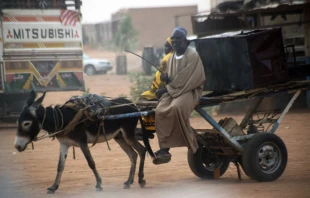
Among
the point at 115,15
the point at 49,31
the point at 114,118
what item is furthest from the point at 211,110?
the point at 115,15

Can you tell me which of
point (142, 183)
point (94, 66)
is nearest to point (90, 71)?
point (94, 66)

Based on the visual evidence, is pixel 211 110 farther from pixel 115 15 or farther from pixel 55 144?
pixel 115 15

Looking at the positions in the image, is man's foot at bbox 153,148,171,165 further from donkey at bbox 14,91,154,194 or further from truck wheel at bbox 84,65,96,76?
truck wheel at bbox 84,65,96,76

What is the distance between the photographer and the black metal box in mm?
8930

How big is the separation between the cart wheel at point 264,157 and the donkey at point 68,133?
5.03ft

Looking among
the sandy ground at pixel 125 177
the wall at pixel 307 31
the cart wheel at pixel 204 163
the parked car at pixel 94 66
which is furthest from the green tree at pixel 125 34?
the cart wheel at pixel 204 163

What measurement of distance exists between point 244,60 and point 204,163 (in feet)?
5.87

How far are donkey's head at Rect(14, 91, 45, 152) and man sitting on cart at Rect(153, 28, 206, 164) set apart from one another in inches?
63.5

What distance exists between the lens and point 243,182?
9172mm

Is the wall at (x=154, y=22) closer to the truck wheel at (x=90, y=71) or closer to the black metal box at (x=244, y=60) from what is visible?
the truck wheel at (x=90, y=71)

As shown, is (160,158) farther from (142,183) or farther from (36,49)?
(36,49)

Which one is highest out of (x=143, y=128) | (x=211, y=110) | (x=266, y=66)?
(x=266, y=66)

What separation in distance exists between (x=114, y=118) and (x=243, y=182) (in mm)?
2072

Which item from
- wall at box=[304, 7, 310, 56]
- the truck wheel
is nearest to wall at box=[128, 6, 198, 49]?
the truck wheel
